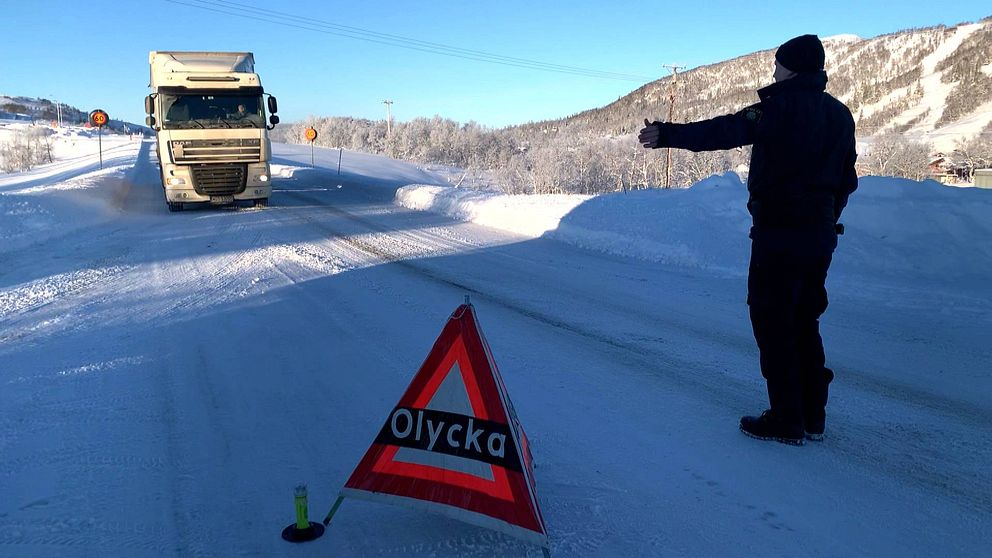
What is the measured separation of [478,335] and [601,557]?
1.07 metres

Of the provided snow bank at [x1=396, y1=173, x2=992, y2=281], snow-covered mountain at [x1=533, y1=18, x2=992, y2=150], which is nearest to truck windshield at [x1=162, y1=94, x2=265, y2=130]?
snow bank at [x1=396, y1=173, x2=992, y2=281]

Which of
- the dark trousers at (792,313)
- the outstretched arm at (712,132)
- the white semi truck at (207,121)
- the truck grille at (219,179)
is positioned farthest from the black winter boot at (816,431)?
the truck grille at (219,179)

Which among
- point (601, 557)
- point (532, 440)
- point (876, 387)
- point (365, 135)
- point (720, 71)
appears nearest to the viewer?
point (601, 557)

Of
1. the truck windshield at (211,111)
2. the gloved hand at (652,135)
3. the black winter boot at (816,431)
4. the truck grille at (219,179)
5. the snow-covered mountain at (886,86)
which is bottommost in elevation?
the black winter boot at (816,431)

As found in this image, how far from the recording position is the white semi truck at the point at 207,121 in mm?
16078

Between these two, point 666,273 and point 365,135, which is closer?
point 666,273

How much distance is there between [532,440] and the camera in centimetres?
400

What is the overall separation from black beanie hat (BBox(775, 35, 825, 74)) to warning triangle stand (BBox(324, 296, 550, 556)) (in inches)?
91.8

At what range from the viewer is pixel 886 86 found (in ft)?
523

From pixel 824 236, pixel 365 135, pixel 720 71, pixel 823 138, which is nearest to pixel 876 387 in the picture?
pixel 824 236

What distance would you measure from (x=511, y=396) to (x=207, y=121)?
14.6 m

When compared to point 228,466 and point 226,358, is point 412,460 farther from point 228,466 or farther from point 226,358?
point 226,358

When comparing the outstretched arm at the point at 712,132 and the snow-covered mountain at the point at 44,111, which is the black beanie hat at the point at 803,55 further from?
the snow-covered mountain at the point at 44,111

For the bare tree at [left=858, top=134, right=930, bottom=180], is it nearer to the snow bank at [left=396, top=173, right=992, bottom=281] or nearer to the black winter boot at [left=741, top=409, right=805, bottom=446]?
the snow bank at [left=396, top=173, right=992, bottom=281]
